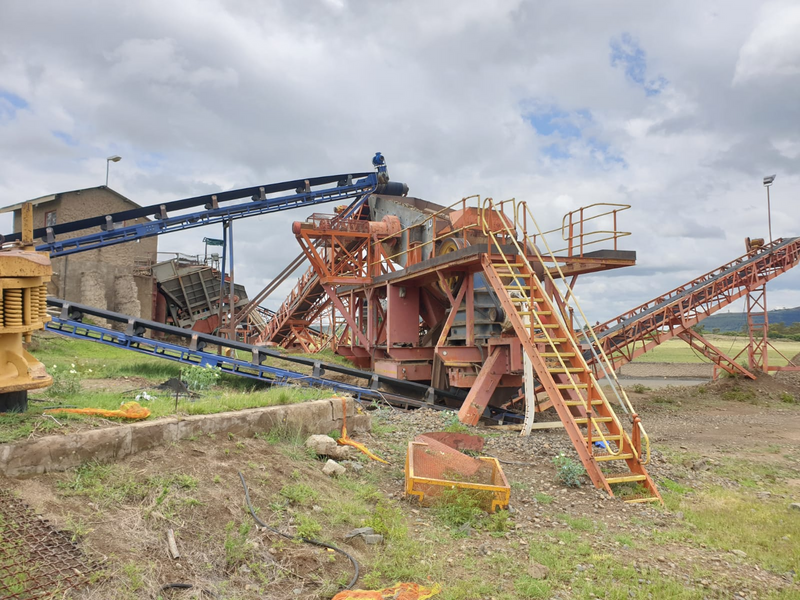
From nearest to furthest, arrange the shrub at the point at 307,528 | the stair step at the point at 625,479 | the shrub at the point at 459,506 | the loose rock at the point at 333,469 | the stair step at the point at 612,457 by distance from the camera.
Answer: the shrub at the point at 307,528
the shrub at the point at 459,506
the loose rock at the point at 333,469
the stair step at the point at 625,479
the stair step at the point at 612,457

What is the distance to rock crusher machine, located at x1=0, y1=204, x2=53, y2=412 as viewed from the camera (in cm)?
432

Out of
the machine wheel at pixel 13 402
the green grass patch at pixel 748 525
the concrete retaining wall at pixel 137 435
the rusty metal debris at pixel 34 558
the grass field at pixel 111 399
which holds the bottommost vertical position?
the green grass patch at pixel 748 525

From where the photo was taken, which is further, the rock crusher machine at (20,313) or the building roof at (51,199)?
the building roof at (51,199)

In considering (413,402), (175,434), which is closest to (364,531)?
(175,434)

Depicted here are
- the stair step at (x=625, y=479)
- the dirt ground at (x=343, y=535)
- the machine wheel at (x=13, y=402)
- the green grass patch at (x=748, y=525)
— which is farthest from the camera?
the stair step at (x=625, y=479)

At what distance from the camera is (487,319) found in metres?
11.7

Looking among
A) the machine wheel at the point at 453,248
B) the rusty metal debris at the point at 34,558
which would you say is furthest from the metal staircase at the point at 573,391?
the rusty metal debris at the point at 34,558

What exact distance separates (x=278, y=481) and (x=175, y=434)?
1107 millimetres

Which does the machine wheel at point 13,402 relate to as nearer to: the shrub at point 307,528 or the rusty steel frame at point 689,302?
the shrub at point 307,528

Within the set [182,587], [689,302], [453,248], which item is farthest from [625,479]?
[689,302]

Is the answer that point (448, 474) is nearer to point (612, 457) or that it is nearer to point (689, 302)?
point (612, 457)

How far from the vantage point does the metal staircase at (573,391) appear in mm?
6887

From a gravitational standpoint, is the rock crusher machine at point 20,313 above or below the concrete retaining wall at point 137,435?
above

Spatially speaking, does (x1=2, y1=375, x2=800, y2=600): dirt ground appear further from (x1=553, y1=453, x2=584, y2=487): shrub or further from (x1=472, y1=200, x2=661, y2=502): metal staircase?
(x1=472, y1=200, x2=661, y2=502): metal staircase
